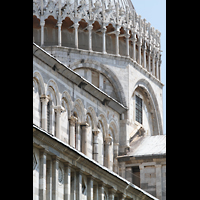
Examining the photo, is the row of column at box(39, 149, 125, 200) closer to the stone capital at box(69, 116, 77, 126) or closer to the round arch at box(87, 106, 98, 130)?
the stone capital at box(69, 116, 77, 126)

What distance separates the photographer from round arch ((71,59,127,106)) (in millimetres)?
32281

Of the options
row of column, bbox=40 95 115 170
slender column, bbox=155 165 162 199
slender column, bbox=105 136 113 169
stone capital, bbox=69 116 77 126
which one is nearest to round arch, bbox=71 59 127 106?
slender column, bbox=105 136 113 169

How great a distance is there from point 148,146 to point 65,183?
1166 cm

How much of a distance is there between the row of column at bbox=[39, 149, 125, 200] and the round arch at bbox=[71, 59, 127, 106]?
941 centimetres

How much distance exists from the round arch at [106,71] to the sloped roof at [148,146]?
1.94m

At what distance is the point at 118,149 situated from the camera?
31.9 m

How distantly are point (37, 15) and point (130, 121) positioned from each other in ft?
21.1

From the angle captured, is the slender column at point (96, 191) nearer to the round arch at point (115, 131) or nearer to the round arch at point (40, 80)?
the round arch at point (40, 80)

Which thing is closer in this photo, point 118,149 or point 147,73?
point 118,149

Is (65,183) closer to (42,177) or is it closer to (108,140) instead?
(42,177)

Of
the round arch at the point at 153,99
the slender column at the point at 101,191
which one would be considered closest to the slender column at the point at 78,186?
the slender column at the point at 101,191
